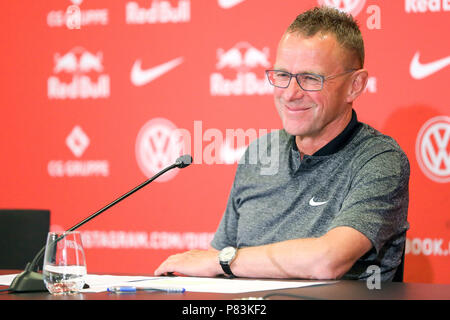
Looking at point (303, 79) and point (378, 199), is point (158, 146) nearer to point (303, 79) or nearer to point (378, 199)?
point (303, 79)

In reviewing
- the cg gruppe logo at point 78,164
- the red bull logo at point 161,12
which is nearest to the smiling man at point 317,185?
the red bull logo at point 161,12

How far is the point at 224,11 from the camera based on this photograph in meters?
3.41

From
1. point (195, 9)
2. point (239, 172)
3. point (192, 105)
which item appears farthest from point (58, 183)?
point (239, 172)

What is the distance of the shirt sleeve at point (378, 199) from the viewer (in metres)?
1.82

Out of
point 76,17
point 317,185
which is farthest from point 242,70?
point 317,185

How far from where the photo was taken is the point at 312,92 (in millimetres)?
2232

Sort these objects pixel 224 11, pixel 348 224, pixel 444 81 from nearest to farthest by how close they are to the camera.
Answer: pixel 348 224 < pixel 444 81 < pixel 224 11

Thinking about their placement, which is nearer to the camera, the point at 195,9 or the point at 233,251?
the point at 233,251

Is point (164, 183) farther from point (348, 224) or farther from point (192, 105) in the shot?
point (348, 224)

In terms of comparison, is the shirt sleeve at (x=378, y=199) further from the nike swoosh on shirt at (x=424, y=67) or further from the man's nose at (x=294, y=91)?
the nike swoosh on shirt at (x=424, y=67)

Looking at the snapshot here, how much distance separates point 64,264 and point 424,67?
7.37 feet

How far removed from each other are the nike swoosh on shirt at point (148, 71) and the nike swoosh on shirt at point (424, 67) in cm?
125

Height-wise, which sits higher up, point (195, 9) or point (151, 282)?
point (195, 9)
